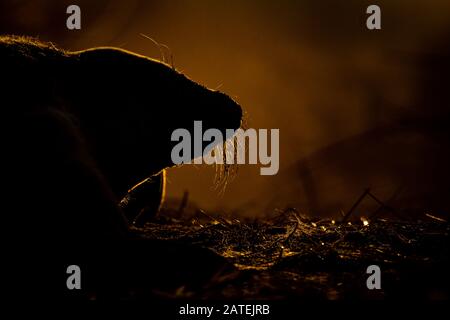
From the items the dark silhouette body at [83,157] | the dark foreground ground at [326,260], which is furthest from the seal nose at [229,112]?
the dark foreground ground at [326,260]

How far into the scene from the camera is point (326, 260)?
2.35 meters

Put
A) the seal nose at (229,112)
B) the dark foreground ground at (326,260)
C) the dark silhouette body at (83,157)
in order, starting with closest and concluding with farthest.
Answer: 1. the dark foreground ground at (326,260)
2. the dark silhouette body at (83,157)
3. the seal nose at (229,112)

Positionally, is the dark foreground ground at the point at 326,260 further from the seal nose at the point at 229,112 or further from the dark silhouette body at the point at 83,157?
the seal nose at the point at 229,112

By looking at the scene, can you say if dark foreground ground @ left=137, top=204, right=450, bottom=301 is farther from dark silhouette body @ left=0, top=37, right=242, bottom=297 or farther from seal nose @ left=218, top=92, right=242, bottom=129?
seal nose @ left=218, top=92, right=242, bottom=129

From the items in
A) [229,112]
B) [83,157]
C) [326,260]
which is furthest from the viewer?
[229,112]

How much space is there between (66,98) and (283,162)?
574 centimetres

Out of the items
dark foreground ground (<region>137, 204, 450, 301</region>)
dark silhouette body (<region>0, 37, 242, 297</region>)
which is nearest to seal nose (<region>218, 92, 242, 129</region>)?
dark silhouette body (<region>0, 37, 242, 297</region>)

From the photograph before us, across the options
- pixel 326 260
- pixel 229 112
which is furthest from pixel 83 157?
pixel 229 112

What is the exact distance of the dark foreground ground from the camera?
1.67m

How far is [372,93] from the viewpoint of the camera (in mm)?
7344

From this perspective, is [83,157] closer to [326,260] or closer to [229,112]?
[326,260]

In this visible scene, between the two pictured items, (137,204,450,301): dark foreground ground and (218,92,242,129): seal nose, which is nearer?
(137,204,450,301): dark foreground ground

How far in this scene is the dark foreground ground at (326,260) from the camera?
65.9 inches
